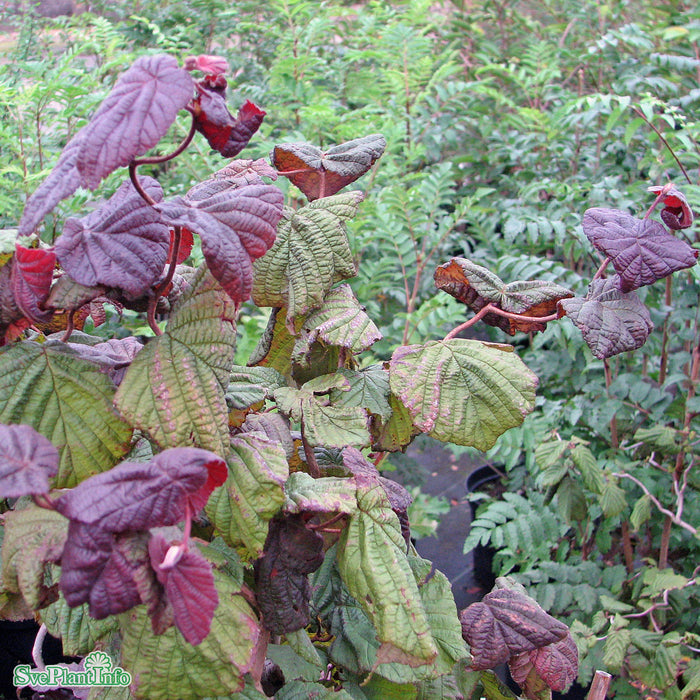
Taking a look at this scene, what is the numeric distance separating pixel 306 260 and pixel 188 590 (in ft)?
1.63

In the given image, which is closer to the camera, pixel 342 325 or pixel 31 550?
pixel 31 550

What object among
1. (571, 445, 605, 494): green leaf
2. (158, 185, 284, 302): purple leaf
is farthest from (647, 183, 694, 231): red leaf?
(571, 445, 605, 494): green leaf

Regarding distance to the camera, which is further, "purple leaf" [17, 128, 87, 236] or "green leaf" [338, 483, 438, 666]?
"green leaf" [338, 483, 438, 666]

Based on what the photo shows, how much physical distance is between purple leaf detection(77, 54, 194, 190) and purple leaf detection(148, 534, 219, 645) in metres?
0.35

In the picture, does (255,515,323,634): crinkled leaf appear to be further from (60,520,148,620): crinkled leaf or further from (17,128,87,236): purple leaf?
(17,128,87,236): purple leaf

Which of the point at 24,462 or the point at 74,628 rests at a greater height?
the point at 24,462

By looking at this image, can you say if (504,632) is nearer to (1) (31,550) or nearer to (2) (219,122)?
(1) (31,550)

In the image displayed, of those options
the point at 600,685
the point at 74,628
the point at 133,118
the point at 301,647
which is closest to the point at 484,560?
the point at 600,685

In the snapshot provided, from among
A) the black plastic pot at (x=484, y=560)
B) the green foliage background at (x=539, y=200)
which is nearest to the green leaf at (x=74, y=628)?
the green foliage background at (x=539, y=200)

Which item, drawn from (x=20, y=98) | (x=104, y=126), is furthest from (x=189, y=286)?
(x=20, y=98)

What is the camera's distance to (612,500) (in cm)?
189

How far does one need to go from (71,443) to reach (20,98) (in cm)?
181

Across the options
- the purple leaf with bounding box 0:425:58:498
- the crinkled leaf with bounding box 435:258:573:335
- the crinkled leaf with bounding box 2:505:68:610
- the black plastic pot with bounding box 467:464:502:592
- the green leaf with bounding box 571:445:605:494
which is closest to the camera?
the purple leaf with bounding box 0:425:58:498

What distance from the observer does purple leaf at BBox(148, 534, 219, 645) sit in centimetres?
59
